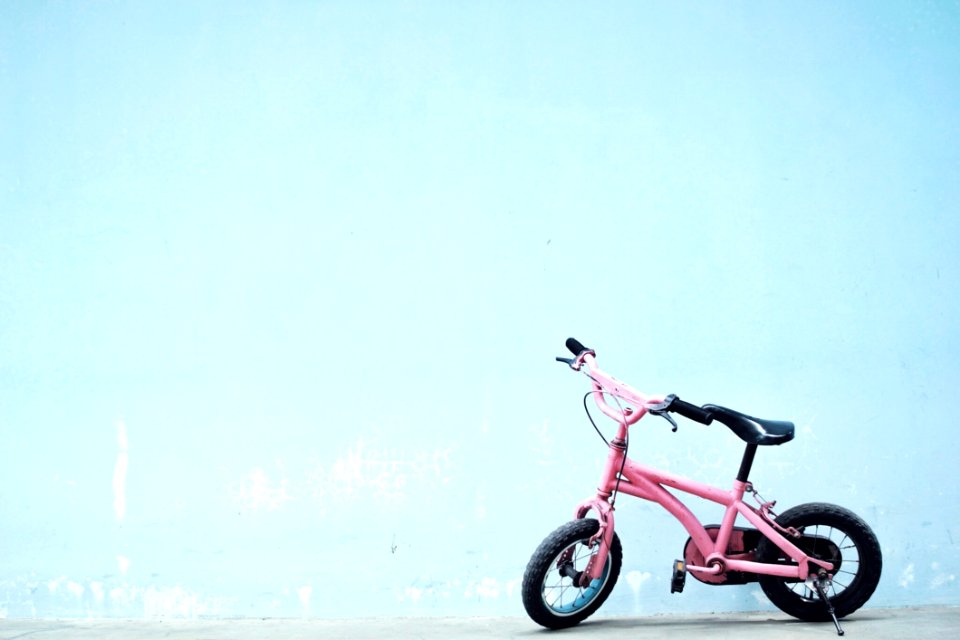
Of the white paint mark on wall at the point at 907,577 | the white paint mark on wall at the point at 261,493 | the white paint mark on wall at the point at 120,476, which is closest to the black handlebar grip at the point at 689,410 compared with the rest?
the white paint mark on wall at the point at 907,577

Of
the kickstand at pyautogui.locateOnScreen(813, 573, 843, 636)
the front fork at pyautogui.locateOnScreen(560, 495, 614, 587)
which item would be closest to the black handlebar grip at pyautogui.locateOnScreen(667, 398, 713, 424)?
the front fork at pyautogui.locateOnScreen(560, 495, 614, 587)

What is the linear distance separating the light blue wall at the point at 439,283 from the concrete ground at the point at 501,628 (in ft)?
0.44

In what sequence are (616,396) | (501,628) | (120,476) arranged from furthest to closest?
(120,476)
(501,628)
(616,396)

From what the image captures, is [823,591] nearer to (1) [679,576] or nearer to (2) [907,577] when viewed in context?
(1) [679,576]

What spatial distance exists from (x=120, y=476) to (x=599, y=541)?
252 centimetres

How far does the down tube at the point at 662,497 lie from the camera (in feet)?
14.8

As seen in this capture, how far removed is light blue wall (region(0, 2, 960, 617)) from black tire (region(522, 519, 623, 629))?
0.42 meters

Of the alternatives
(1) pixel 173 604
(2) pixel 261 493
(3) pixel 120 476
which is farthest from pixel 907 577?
(3) pixel 120 476

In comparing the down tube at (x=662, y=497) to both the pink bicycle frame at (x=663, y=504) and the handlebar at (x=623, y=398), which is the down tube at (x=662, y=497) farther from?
the handlebar at (x=623, y=398)

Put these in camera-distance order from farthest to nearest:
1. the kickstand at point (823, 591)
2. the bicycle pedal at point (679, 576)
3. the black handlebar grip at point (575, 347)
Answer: the black handlebar grip at point (575, 347) < the bicycle pedal at point (679, 576) < the kickstand at point (823, 591)

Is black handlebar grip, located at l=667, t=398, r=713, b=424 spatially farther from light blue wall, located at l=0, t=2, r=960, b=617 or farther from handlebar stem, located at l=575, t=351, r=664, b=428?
light blue wall, located at l=0, t=2, r=960, b=617

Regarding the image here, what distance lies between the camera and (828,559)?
14.8ft

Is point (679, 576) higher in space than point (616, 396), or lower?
lower

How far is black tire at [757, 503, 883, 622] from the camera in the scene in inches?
176
